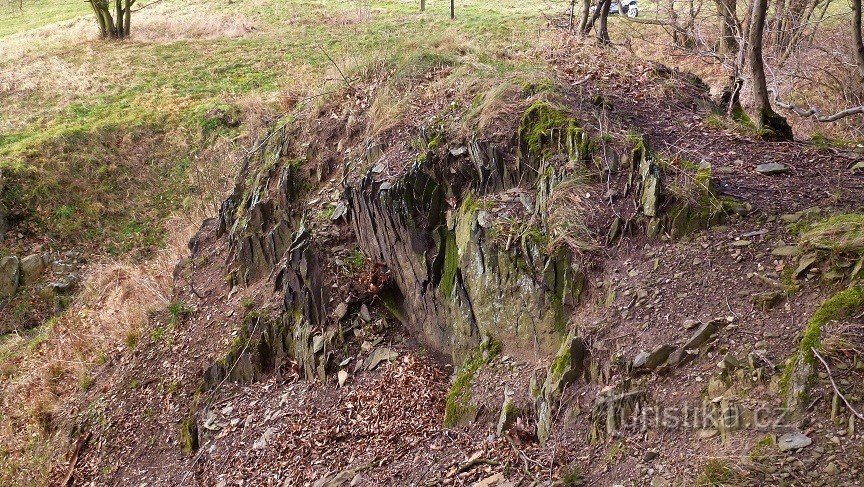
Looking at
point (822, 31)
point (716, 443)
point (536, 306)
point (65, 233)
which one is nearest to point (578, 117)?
point (536, 306)

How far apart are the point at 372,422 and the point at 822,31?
11.9 m

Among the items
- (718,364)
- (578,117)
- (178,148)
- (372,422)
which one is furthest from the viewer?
(178,148)

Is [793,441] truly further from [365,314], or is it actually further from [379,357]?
[365,314]

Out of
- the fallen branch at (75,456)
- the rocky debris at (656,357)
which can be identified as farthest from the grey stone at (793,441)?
the fallen branch at (75,456)

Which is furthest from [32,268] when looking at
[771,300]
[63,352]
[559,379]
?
[771,300]

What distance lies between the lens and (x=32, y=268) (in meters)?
12.5

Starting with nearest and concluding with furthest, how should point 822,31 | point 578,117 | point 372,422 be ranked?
point 372,422 < point 578,117 < point 822,31

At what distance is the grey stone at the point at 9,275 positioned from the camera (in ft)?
39.8

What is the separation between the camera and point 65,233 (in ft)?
43.4

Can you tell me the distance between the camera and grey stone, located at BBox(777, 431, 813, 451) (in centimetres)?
341

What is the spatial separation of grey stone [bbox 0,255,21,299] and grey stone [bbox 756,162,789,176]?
Answer: 12734 millimetres

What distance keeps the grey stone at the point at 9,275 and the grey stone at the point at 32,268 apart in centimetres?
9

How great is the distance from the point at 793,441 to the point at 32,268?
13281 mm

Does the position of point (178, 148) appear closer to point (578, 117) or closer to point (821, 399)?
point (578, 117)
